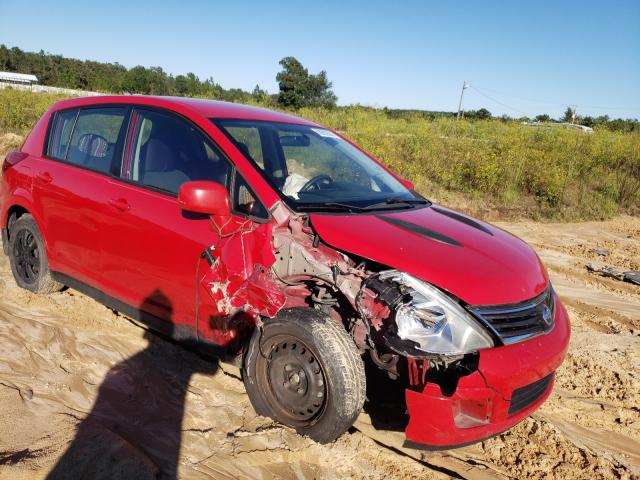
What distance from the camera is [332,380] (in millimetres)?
2549

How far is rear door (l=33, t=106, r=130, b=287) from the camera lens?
12.1 feet

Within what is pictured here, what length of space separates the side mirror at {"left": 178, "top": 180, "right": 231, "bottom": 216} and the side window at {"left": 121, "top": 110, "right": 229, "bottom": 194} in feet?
0.93

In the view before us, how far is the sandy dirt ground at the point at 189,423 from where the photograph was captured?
8.38 feet

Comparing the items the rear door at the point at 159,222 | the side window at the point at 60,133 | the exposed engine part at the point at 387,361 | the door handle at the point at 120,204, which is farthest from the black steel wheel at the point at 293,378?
the side window at the point at 60,133

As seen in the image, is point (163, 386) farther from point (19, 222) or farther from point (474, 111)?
point (474, 111)

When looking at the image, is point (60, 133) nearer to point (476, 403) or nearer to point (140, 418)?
point (140, 418)

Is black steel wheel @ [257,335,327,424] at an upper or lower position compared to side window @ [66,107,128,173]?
lower

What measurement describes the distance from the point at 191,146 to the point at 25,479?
2.07 meters

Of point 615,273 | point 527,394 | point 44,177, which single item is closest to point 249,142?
point 44,177

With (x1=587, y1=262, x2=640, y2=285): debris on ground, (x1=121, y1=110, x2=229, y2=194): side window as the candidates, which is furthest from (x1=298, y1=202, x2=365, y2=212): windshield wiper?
(x1=587, y1=262, x2=640, y2=285): debris on ground

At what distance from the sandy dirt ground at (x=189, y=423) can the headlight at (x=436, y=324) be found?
0.75 metres

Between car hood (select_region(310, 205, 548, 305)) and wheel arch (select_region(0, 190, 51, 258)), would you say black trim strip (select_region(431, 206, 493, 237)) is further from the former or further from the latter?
wheel arch (select_region(0, 190, 51, 258))

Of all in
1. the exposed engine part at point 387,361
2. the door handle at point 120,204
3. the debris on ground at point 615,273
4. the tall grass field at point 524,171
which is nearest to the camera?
the exposed engine part at point 387,361

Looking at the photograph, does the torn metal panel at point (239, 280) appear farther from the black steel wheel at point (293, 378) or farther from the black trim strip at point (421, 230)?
the black trim strip at point (421, 230)
